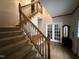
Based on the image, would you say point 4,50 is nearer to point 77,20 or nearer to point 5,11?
point 5,11

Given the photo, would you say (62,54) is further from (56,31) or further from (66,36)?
(56,31)

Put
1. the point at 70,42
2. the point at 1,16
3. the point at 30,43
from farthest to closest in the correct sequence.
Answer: the point at 70,42 → the point at 1,16 → the point at 30,43

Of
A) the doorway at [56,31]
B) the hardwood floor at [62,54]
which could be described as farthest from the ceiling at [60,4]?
the doorway at [56,31]

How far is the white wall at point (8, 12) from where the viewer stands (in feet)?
20.0

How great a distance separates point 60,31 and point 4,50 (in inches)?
347

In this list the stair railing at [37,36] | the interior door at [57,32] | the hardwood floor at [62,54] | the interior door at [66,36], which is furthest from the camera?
the interior door at [57,32]

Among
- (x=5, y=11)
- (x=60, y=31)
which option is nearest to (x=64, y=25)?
(x=60, y=31)

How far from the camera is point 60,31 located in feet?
38.6

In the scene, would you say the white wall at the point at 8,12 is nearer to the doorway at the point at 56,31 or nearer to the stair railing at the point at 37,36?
the stair railing at the point at 37,36

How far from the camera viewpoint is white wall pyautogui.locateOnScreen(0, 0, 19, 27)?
241 inches

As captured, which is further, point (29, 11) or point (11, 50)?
point (29, 11)

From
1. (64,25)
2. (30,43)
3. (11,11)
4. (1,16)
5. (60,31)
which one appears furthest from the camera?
(60,31)

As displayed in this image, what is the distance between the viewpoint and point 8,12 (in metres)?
6.66

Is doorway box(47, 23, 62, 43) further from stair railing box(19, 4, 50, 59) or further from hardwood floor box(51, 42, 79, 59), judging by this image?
stair railing box(19, 4, 50, 59)
